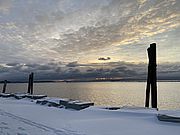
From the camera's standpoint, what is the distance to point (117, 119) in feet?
31.9

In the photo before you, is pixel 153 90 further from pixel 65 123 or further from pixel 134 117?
pixel 65 123

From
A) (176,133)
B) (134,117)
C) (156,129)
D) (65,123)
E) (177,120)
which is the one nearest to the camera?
(176,133)

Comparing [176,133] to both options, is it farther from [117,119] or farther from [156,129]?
[117,119]

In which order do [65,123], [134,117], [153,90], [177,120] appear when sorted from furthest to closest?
[153,90] → [134,117] → [65,123] → [177,120]

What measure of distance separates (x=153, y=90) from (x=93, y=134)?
8647 mm

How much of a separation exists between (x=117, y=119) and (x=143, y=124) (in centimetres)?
131

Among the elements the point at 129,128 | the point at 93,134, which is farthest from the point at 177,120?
the point at 93,134

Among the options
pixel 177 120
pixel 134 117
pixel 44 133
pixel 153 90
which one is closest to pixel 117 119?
pixel 134 117

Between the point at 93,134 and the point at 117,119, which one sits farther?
the point at 117,119

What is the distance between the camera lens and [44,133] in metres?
7.98

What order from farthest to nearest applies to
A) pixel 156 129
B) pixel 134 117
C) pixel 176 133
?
pixel 134 117
pixel 156 129
pixel 176 133

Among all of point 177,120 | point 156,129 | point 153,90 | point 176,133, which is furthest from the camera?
point 153,90

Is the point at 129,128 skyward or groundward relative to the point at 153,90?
groundward

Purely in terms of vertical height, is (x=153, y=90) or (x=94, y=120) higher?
(x=153, y=90)
